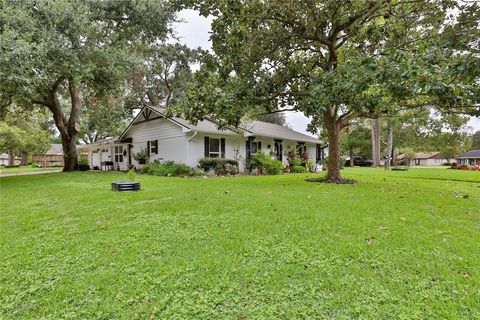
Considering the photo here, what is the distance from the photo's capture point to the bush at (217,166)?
15.1 meters

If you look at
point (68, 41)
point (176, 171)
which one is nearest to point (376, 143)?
point (176, 171)

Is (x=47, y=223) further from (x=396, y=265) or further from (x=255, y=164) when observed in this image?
(x=255, y=164)

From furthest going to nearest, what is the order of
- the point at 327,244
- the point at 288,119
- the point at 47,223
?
the point at 288,119, the point at 47,223, the point at 327,244

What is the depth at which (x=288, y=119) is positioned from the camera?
39.7 m

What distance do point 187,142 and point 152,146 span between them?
12.6 ft

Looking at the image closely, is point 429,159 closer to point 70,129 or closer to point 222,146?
point 222,146

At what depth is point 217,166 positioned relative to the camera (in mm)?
15281

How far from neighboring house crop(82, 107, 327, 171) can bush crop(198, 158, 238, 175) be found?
1.99 feet

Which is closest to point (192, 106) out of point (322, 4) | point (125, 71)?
point (322, 4)

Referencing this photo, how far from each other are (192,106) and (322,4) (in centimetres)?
549

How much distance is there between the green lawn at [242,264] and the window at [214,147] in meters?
10.8

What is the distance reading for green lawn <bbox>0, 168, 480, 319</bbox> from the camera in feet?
7.22

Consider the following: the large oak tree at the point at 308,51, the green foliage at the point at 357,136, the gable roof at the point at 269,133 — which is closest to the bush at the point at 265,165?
the gable roof at the point at 269,133

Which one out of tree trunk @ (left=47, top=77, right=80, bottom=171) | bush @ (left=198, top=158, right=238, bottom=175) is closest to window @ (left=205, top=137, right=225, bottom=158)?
bush @ (left=198, top=158, right=238, bottom=175)
